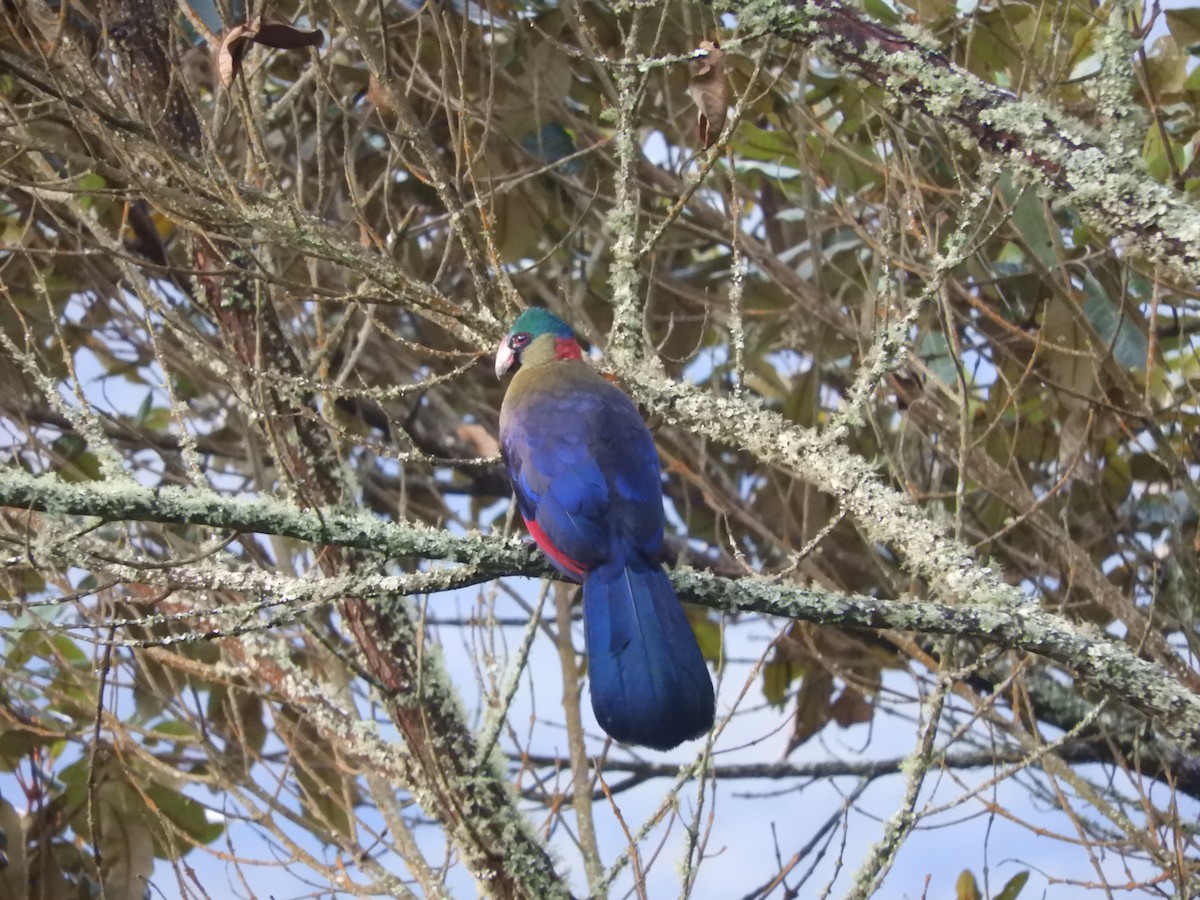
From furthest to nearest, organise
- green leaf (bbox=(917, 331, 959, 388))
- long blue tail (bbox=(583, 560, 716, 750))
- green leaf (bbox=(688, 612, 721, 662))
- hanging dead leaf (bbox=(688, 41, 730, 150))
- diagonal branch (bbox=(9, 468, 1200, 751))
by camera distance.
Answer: green leaf (bbox=(688, 612, 721, 662)) → green leaf (bbox=(917, 331, 959, 388)) → hanging dead leaf (bbox=(688, 41, 730, 150)) → long blue tail (bbox=(583, 560, 716, 750)) → diagonal branch (bbox=(9, 468, 1200, 751))

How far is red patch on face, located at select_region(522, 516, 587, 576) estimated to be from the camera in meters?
2.63

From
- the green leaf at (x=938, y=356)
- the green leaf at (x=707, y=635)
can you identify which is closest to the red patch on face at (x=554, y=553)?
the green leaf at (x=938, y=356)

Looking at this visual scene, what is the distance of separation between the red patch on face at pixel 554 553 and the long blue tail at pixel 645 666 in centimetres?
7

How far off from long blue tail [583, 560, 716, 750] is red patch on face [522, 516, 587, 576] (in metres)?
0.07

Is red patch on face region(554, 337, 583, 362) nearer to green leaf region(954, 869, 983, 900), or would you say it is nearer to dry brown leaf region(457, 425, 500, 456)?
dry brown leaf region(457, 425, 500, 456)

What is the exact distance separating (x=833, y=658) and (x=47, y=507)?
3108 mm

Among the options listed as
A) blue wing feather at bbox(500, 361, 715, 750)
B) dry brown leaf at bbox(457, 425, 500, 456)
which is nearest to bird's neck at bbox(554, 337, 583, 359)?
blue wing feather at bbox(500, 361, 715, 750)

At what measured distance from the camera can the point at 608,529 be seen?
8.82ft

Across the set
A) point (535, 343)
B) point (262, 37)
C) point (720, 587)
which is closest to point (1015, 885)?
point (720, 587)

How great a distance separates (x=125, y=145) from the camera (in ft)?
10.0

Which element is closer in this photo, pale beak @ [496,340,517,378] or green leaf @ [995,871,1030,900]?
pale beak @ [496,340,517,378]

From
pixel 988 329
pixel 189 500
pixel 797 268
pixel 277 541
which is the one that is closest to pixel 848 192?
pixel 797 268

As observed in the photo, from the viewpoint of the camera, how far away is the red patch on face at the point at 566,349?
3486 millimetres

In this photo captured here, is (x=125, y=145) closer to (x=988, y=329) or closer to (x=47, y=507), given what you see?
(x=47, y=507)
